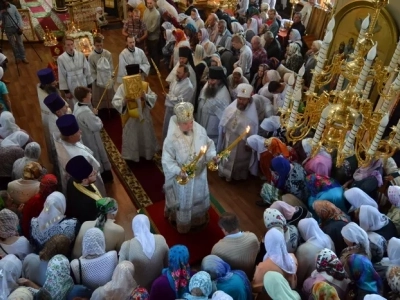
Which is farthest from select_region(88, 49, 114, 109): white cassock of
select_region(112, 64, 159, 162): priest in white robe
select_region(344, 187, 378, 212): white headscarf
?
select_region(344, 187, 378, 212): white headscarf

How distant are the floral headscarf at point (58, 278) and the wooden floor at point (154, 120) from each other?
7.35 feet

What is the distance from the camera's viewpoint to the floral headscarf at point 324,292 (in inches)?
110

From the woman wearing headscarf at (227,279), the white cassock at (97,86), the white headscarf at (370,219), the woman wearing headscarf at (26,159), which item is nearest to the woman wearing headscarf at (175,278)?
the woman wearing headscarf at (227,279)

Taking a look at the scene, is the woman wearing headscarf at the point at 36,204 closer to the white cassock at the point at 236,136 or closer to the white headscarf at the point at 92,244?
the white headscarf at the point at 92,244

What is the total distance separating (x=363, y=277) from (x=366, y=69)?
1805 mm

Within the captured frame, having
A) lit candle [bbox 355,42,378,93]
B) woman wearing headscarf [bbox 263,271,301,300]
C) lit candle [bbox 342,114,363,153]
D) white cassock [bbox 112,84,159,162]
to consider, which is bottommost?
white cassock [bbox 112,84,159,162]

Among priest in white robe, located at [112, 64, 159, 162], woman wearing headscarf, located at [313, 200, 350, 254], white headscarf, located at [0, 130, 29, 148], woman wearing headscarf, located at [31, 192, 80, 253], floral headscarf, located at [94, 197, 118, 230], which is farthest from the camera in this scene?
priest in white robe, located at [112, 64, 159, 162]

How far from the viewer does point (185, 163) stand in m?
4.61

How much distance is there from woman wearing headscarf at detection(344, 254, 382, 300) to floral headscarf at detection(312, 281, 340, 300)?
1.42 feet

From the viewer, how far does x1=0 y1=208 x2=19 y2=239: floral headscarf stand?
3.38 m

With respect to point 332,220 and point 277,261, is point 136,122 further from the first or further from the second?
point 277,261

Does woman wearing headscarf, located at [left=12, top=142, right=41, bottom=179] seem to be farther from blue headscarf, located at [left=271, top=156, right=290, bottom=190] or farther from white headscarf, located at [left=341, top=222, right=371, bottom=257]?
white headscarf, located at [left=341, top=222, right=371, bottom=257]

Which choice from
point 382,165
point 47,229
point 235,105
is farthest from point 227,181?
point 47,229

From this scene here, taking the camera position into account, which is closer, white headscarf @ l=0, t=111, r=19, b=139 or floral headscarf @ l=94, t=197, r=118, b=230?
floral headscarf @ l=94, t=197, r=118, b=230
